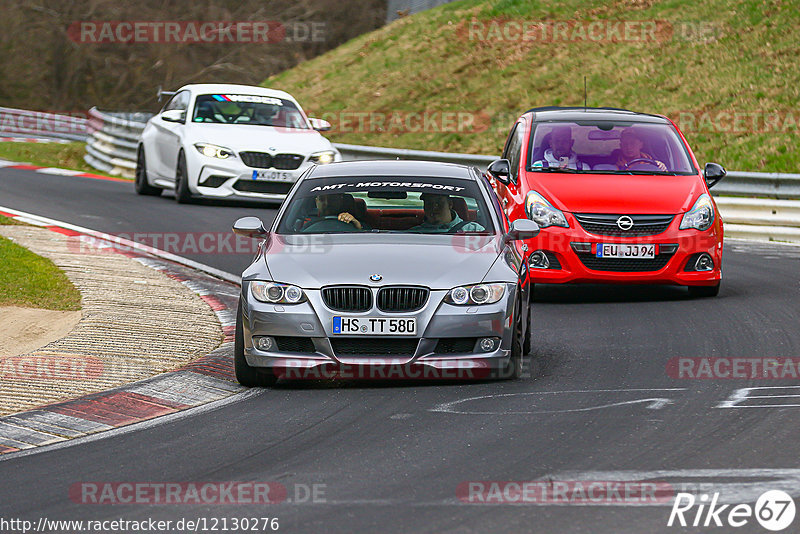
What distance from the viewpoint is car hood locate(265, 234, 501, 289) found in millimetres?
8555

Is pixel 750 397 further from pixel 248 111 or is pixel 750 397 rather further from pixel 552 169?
pixel 248 111

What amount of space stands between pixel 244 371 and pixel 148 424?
1065mm

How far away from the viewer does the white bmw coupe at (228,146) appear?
19.4 meters

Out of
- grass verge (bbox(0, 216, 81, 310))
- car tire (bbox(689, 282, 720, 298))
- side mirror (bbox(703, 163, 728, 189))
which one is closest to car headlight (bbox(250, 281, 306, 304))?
grass verge (bbox(0, 216, 81, 310))

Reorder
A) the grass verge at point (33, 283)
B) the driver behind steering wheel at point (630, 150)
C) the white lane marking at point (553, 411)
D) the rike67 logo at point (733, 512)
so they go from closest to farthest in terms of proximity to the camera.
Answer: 1. the rike67 logo at point (733, 512)
2. the white lane marking at point (553, 411)
3. the grass verge at point (33, 283)
4. the driver behind steering wheel at point (630, 150)

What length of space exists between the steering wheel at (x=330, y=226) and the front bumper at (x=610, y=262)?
3.24 meters

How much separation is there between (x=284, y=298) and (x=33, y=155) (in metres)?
24.9

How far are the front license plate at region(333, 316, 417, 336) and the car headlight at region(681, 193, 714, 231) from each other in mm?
4680

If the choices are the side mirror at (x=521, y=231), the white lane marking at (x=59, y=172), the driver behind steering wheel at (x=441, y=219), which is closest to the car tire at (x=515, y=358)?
the side mirror at (x=521, y=231)

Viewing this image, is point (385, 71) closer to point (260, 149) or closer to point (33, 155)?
point (33, 155)

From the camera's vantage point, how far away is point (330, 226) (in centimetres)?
955

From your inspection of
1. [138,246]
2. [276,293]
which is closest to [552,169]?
[138,246]

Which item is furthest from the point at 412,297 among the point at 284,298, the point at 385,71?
the point at 385,71

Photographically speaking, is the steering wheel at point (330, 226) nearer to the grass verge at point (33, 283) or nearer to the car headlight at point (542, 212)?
the grass verge at point (33, 283)
